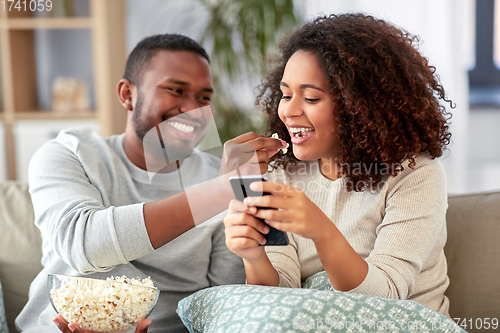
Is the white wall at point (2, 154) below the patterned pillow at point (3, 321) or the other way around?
the other way around

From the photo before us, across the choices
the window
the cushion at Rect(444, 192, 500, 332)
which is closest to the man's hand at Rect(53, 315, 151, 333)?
the cushion at Rect(444, 192, 500, 332)

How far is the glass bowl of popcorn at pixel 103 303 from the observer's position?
33.6 inches

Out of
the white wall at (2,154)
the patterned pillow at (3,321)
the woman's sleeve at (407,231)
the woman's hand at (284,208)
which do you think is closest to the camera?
the woman's hand at (284,208)

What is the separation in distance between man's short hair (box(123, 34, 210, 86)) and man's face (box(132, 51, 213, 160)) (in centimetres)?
2

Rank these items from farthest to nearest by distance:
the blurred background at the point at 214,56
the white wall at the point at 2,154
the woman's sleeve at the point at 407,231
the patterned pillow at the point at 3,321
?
the white wall at the point at 2,154, the blurred background at the point at 214,56, the patterned pillow at the point at 3,321, the woman's sleeve at the point at 407,231

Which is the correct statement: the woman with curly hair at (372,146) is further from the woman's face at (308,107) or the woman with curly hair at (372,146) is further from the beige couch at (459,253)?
the beige couch at (459,253)

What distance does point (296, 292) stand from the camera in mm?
868

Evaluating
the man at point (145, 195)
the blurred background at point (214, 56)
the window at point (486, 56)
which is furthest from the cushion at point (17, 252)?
the window at point (486, 56)

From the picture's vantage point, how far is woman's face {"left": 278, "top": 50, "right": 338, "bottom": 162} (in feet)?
3.49

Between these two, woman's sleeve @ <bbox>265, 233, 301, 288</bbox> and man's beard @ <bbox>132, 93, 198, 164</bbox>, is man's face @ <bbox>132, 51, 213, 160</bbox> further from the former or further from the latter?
woman's sleeve @ <bbox>265, 233, 301, 288</bbox>


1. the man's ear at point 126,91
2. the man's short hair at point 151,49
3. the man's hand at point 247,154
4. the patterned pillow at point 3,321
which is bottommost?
the patterned pillow at point 3,321

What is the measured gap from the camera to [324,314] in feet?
2.71

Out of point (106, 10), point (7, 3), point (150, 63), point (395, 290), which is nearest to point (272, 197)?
point (395, 290)

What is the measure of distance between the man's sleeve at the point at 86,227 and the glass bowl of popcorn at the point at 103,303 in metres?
0.08
